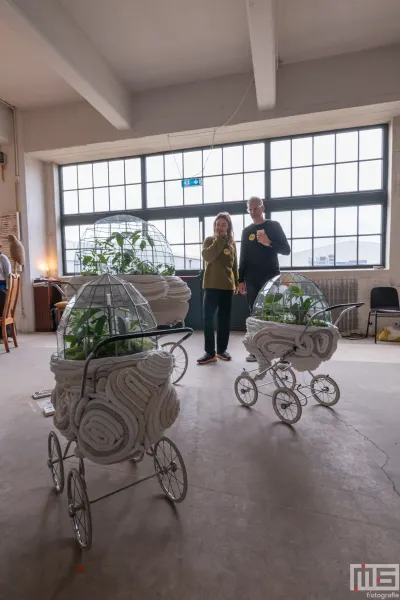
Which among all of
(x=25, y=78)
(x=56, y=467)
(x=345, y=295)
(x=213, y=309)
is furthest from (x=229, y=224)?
(x=25, y=78)

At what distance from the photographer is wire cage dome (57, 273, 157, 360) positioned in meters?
Result: 1.35

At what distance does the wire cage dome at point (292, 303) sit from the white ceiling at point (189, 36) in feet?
10.0

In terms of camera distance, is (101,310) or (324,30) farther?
(324,30)

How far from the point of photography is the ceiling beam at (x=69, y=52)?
10.5 ft

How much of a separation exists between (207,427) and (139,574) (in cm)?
103

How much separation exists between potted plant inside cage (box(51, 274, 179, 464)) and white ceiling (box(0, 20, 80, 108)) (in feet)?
13.7

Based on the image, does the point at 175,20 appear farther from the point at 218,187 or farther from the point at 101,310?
the point at 101,310

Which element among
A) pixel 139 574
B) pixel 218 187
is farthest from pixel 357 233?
pixel 139 574

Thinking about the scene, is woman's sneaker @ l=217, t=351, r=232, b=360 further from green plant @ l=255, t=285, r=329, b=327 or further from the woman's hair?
green plant @ l=255, t=285, r=329, b=327

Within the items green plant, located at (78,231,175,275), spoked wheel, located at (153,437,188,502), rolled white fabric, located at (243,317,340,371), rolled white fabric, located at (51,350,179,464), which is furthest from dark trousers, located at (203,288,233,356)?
rolled white fabric, located at (51,350,179,464)

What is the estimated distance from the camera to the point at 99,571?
3.54 ft

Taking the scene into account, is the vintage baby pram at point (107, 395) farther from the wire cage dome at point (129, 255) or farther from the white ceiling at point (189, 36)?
the white ceiling at point (189, 36)

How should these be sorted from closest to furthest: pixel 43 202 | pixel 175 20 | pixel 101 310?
pixel 101 310 < pixel 175 20 < pixel 43 202

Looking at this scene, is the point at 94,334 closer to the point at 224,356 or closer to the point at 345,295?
the point at 224,356
